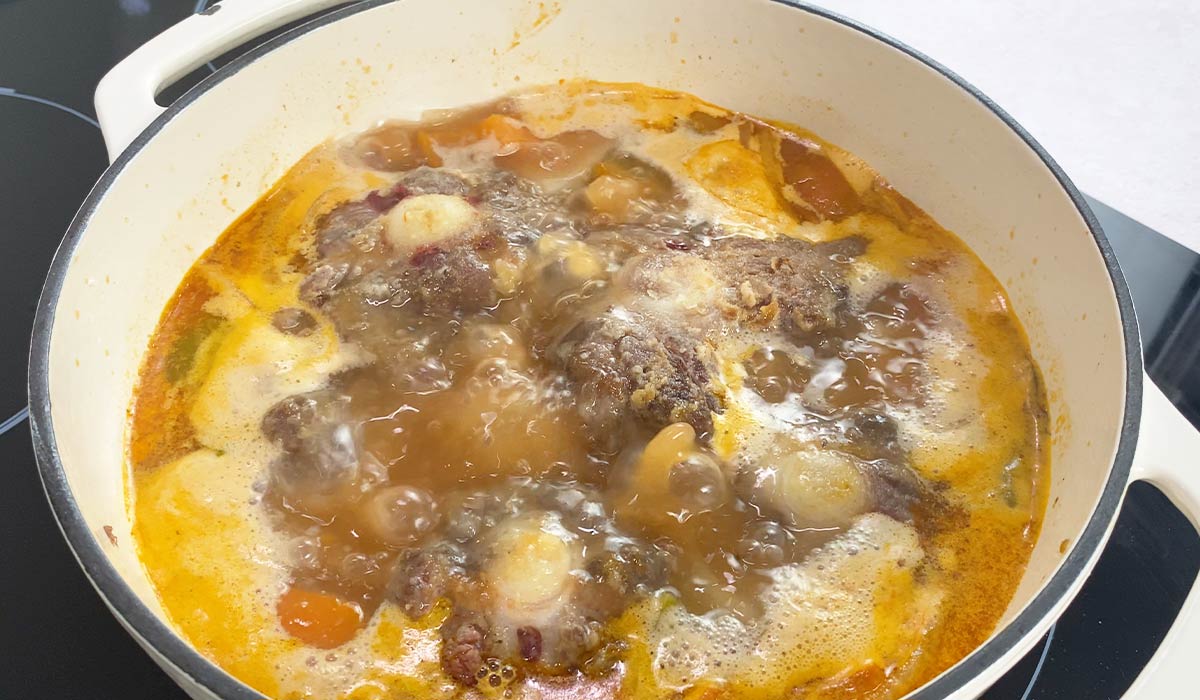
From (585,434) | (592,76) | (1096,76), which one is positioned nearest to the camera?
(585,434)

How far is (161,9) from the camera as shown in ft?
5.84

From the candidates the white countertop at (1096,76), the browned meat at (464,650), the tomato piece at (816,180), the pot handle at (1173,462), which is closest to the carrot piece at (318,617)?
the browned meat at (464,650)

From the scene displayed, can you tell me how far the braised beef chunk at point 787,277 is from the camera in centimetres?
129

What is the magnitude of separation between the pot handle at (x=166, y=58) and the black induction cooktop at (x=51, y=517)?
0.89ft

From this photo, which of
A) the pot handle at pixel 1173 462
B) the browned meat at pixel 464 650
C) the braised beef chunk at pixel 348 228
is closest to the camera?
the pot handle at pixel 1173 462

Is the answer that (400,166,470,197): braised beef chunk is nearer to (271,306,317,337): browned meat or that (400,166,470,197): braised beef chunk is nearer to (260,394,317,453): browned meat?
(271,306,317,337): browned meat

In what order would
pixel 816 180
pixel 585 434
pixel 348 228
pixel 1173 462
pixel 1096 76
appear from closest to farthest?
pixel 1173 462
pixel 585 434
pixel 348 228
pixel 816 180
pixel 1096 76

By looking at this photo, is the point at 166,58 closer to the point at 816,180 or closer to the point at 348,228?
the point at 348,228

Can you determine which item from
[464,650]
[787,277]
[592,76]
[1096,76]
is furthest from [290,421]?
[1096,76]

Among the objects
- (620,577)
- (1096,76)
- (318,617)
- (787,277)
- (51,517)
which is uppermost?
(1096,76)

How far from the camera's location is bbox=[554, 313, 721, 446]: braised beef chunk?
1.16m

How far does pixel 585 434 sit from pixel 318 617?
0.37 metres

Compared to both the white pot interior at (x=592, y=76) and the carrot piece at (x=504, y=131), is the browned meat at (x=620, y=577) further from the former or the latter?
the carrot piece at (x=504, y=131)

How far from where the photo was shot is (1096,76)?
79.0 inches
